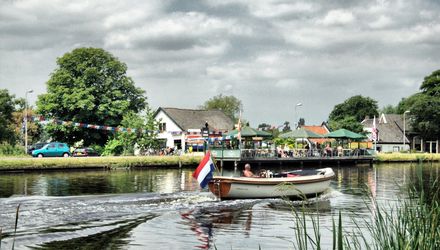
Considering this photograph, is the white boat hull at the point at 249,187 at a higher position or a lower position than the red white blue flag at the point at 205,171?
lower

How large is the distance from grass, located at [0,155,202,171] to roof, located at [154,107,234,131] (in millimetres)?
25736

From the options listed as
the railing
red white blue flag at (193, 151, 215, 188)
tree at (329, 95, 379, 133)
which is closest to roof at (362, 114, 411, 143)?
tree at (329, 95, 379, 133)

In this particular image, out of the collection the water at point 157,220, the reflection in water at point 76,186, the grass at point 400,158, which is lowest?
the water at point 157,220

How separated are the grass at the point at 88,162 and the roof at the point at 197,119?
25736 mm

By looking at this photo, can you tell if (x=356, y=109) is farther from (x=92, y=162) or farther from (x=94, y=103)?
(x=92, y=162)

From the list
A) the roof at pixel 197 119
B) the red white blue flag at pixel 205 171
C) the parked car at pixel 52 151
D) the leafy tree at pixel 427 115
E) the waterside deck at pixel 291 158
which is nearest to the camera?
the red white blue flag at pixel 205 171

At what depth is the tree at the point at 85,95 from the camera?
6303cm

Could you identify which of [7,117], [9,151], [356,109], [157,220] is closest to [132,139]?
[9,151]

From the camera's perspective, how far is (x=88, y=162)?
1817 inches

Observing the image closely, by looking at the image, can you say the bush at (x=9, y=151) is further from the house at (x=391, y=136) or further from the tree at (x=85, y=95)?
the house at (x=391, y=136)

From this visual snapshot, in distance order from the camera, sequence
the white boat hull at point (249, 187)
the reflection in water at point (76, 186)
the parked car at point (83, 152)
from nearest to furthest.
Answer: the white boat hull at point (249, 187)
the reflection in water at point (76, 186)
the parked car at point (83, 152)

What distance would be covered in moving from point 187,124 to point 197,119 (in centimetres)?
262

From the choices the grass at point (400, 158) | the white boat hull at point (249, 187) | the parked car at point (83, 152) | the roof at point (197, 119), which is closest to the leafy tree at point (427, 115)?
the grass at point (400, 158)

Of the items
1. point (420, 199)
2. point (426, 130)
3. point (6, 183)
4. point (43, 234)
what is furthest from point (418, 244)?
point (426, 130)
